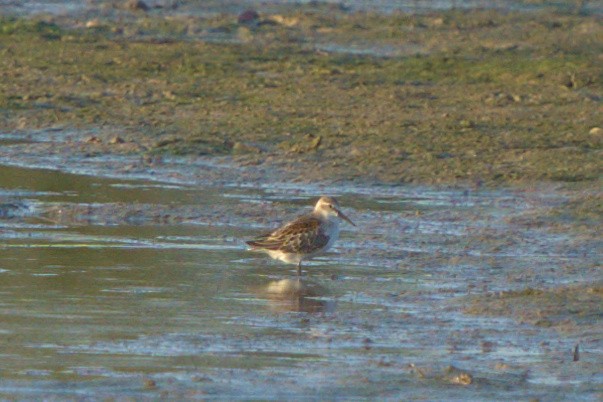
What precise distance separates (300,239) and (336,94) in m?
7.42

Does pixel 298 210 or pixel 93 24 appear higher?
pixel 93 24

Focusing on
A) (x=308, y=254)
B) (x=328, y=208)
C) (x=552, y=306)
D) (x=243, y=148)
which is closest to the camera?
(x=552, y=306)

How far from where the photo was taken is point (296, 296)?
958cm

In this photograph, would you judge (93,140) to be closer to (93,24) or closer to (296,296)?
(296,296)

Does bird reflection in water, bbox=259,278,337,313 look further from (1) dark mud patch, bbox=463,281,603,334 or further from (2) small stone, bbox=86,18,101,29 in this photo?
(2) small stone, bbox=86,18,101,29

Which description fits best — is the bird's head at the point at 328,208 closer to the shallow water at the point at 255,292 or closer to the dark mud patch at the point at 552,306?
the shallow water at the point at 255,292

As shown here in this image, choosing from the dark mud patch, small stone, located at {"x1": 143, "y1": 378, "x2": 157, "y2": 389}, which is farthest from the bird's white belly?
small stone, located at {"x1": 143, "y1": 378, "x2": 157, "y2": 389}

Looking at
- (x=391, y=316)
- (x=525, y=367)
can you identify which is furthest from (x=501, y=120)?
(x=525, y=367)

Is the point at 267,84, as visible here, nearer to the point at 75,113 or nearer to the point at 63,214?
the point at 75,113

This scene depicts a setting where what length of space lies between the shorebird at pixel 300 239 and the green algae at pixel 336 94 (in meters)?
3.03

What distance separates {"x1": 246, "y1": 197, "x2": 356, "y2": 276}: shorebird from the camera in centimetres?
1035

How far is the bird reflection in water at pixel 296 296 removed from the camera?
9172mm

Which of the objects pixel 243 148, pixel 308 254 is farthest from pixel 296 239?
pixel 243 148

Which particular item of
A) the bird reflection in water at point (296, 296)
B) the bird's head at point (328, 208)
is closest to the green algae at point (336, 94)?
the bird's head at point (328, 208)
